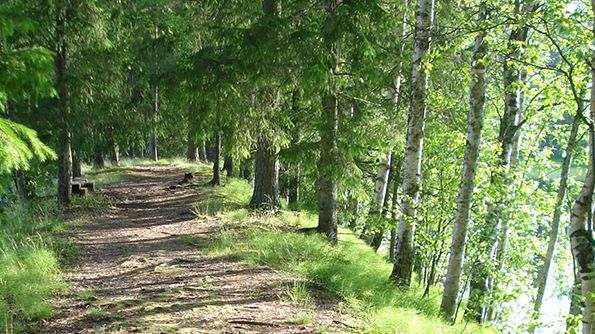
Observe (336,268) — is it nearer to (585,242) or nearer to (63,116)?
(585,242)

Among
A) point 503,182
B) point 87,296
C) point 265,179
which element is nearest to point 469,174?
point 503,182

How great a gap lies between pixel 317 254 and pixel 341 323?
2.85 meters

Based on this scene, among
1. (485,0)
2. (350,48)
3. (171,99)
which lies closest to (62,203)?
(171,99)

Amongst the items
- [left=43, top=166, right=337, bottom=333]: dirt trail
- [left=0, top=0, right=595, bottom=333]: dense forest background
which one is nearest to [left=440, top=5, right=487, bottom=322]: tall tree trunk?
[left=0, top=0, right=595, bottom=333]: dense forest background

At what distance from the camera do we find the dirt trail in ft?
16.4

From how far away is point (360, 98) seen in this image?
10.0 m

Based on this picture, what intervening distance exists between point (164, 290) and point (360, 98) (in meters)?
5.91

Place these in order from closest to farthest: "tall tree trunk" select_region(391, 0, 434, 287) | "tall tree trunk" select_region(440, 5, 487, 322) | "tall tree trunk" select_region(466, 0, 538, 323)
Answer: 1. "tall tree trunk" select_region(440, 5, 487, 322)
2. "tall tree trunk" select_region(466, 0, 538, 323)
3. "tall tree trunk" select_region(391, 0, 434, 287)

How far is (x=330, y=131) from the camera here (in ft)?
31.3

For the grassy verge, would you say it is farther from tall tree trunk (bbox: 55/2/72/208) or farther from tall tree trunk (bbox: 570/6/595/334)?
tall tree trunk (bbox: 55/2/72/208)

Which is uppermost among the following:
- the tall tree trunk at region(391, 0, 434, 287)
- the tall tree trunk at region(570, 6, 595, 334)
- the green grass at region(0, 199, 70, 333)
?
the tall tree trunk at region(391, 0, 434, 287)

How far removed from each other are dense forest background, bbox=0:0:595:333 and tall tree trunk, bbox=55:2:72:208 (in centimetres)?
4

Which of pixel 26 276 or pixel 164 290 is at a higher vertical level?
pixel 26 276

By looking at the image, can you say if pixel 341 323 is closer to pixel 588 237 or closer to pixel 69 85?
pixel 588 237
